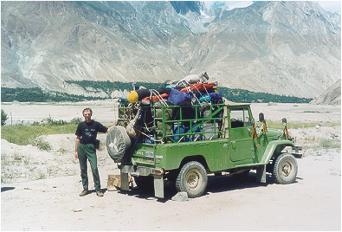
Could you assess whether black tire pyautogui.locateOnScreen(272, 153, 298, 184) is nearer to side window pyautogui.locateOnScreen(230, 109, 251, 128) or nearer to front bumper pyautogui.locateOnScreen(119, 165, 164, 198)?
side window pyautogui.locateOnScreen(230, 109, 251, 128)

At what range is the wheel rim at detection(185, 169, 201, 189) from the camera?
41.4ft

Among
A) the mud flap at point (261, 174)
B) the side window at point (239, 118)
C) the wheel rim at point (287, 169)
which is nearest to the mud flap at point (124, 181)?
Answer: the side window at point (239, 118)

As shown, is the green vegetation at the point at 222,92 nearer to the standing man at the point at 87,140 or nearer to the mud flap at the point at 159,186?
the standing man at the point at 87,140

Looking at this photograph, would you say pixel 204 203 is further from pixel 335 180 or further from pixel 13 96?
pixel 13 96

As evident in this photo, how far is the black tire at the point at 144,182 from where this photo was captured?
45.6 ft

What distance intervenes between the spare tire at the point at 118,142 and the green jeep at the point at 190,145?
26 millimetres

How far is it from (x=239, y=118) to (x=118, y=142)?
330 cm

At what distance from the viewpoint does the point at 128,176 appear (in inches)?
533

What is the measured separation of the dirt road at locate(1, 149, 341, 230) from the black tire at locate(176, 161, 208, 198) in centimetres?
24

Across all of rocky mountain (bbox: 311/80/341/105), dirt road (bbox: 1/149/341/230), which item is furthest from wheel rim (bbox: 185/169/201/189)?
rocky mountain (bbox: 311/80/341/105)

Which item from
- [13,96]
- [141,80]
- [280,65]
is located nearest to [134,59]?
[141,80]

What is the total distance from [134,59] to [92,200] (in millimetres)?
147520

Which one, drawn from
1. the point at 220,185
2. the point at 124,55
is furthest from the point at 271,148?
the point at 124,55

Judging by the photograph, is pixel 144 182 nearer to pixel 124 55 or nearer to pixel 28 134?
pixel 28 134
